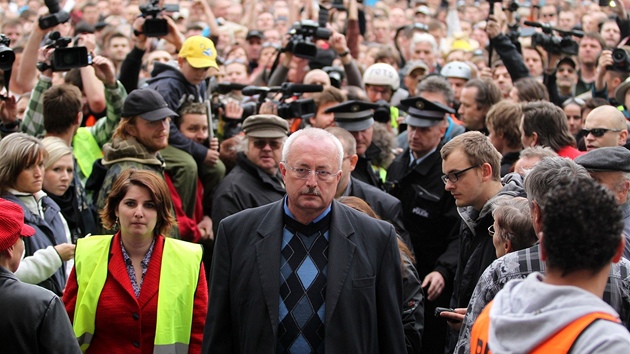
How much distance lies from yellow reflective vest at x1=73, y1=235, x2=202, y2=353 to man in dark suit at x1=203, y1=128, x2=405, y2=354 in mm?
683

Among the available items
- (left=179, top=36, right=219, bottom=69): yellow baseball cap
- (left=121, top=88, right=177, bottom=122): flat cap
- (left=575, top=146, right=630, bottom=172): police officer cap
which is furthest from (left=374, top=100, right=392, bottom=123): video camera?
(left=575, top=146, right=630, bottom=172): police officer cap

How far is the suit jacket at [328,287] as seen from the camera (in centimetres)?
410

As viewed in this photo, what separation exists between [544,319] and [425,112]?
4.90 m

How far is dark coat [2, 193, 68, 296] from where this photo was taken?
17.6 ft

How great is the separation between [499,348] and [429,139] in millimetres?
4737

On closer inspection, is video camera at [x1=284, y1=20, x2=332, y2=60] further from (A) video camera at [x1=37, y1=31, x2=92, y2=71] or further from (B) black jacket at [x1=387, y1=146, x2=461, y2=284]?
(A) video camera at [x1=37, y1=31, x2=92, y2=71]

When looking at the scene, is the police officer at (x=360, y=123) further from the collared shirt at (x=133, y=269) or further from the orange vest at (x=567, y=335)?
the orange vest at (x=567, y=335)

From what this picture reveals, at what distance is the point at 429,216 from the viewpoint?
683 cm

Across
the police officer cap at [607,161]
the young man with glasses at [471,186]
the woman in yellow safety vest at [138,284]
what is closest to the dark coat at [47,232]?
the woman in yellow safety vest at [138,284]

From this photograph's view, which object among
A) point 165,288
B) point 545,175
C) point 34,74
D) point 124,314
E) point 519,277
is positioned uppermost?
point 34,74

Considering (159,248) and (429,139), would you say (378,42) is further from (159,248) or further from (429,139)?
(159,248)

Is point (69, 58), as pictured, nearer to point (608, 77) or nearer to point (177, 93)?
point (177, 93)

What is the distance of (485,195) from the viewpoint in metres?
5.54

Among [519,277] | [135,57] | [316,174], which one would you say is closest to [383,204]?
[316,174]
